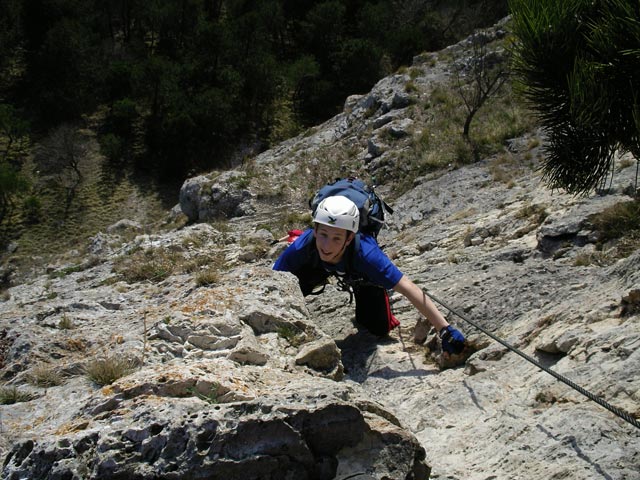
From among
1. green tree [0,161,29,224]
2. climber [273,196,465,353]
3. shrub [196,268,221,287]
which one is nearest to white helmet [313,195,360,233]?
climber [273,196,465,353]

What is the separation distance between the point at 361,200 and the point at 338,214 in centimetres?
80

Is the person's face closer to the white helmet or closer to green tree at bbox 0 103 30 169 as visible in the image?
the white helmet

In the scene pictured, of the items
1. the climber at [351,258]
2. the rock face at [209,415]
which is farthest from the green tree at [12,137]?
the rock face at [209,415]

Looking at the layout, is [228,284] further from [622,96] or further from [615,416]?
[622,96]

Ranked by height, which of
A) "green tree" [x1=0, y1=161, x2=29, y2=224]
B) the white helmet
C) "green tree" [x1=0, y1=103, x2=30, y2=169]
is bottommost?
the white helmet

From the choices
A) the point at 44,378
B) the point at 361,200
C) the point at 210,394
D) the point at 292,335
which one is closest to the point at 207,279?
the point at 361,200

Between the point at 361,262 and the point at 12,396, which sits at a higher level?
the point at 12,396

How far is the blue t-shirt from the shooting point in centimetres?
588

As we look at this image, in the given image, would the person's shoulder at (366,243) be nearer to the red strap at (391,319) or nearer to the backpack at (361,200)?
the backpack at (361,200)

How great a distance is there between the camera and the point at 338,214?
5.89 meters

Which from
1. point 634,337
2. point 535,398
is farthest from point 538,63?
point 535,398

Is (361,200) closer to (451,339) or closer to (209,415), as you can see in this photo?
(451,339)

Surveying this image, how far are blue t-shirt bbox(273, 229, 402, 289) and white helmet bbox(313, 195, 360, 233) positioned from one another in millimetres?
224

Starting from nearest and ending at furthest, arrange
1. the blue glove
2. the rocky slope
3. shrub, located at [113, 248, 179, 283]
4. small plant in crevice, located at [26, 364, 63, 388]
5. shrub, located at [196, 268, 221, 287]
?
1. the rocky slope
2. small plant in crevice, located at [26, 364, 63, 388]
3. the blue glove
4. shrub, located at [196, 268, 221, 287]
5. shrub, located at [113, 248, 179, 283]
